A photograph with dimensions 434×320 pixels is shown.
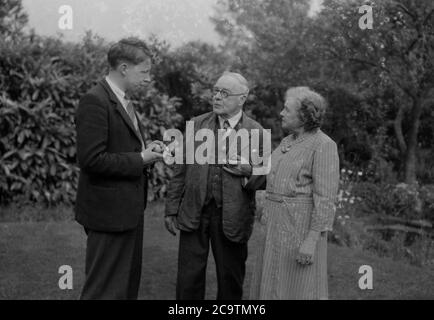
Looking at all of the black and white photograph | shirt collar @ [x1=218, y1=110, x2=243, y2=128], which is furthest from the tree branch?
shirt collar @ [x1=218, y1=110, x2=243, y2=128]

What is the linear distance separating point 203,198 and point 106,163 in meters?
0.93

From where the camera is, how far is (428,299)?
4.89 metres

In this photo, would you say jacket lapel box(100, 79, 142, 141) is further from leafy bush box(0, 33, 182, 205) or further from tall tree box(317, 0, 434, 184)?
tall tree box(317, 0, 434, 184)

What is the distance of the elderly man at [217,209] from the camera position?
3.83m

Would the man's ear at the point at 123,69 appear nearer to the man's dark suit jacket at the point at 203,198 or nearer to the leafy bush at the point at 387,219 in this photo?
the man's dark suit jacket at the point at 203,198

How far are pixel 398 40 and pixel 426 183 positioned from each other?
2.84 m

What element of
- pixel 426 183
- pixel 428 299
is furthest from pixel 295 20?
pixel 428 299

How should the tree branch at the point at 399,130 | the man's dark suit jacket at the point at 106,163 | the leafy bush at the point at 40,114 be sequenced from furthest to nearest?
1. the tree branch at the point at 399,130
2. the leafy bush at the point at 40,114
3. the man's dark suit jacket at the point at 106,163

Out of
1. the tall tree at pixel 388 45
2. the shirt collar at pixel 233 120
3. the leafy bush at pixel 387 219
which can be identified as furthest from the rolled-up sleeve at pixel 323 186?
the tall tree at pixel 388 45

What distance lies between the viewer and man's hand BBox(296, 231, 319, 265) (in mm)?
3316

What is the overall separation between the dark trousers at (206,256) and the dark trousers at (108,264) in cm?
64

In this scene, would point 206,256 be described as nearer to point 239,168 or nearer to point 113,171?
point 239,168

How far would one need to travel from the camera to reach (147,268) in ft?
18.2


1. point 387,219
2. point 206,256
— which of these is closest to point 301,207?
point 206,256
